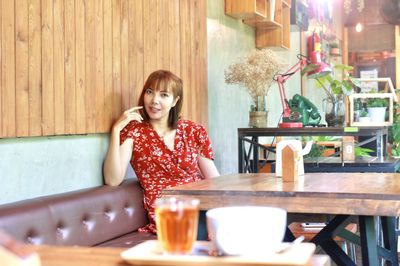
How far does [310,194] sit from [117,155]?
4.25 ft

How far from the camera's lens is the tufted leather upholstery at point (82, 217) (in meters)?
2.46

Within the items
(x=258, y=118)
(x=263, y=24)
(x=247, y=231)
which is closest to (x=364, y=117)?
(x=258, y=118)

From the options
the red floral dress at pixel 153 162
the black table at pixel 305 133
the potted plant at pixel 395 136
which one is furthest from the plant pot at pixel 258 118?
the red floral dress at pixel 153 162

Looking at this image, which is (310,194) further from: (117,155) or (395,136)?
(395,136)

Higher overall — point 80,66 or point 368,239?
point 80,66

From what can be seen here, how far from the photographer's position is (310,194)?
2.43 meters

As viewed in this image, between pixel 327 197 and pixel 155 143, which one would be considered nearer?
pixel 327 197

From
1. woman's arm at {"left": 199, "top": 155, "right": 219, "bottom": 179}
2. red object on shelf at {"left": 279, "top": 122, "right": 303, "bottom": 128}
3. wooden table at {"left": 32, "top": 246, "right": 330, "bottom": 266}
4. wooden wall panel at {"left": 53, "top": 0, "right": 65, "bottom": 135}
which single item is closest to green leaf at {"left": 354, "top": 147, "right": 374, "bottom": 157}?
red object on shelf at {"left": 279, "top": 122, "right": 303, "bottom": 128}

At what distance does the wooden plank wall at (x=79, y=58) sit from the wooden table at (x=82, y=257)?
153 centimetres

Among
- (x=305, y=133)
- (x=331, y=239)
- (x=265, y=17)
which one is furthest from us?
(x=265, y=17)

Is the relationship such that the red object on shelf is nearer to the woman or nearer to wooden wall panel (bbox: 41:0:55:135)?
the woman

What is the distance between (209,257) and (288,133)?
3.71 m

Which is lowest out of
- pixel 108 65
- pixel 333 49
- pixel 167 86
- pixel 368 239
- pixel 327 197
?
pixel 368 239

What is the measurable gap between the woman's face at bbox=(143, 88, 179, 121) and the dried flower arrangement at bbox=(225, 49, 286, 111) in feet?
5.16
